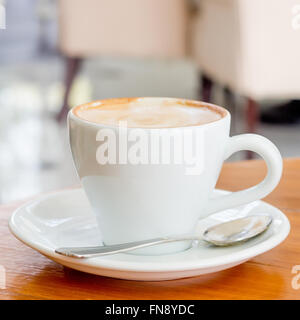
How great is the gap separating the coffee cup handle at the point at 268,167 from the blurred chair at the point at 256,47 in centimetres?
112

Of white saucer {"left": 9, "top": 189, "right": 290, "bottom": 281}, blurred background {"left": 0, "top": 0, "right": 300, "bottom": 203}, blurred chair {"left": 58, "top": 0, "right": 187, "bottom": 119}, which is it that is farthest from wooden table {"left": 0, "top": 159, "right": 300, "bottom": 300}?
blurred chair {"left": 58, "top": 0, "right": 187, "bottom": 119}

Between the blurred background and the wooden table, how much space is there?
3.37 feet

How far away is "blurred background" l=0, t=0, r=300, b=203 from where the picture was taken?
154 centimetres

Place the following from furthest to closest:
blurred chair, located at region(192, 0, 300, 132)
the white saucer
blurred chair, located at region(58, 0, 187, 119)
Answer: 1. blurred chair, located at region(58, 0, 187, 119)
2. blurred chair, located at region(192, 0, 300, 132)
3. the white saucer

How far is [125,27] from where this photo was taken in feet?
6.26

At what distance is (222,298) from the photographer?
381 millimetres

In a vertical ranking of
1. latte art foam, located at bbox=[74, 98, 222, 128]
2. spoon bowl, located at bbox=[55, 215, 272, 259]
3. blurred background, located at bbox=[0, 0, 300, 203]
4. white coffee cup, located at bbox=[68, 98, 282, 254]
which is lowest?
blurred background, located at bbox=[0, 0, 300, 203]

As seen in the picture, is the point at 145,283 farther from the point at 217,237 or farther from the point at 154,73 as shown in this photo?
the point at 154,73

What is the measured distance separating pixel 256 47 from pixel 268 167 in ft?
3.80

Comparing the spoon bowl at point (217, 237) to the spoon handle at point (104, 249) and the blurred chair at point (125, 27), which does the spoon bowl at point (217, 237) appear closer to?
the spoon handle at point (104, 249)

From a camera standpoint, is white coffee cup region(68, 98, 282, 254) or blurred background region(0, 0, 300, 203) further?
blurred background region(0, 0, 300, 203)

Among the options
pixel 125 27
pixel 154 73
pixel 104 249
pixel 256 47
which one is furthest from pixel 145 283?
pixel 154 73

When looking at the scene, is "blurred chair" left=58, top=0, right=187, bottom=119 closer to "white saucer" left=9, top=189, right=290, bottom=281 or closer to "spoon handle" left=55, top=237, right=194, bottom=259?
"white saucer" left=9, top=189, right=290, bottom=281

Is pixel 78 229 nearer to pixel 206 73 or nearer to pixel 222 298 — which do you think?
pixel 222 298
